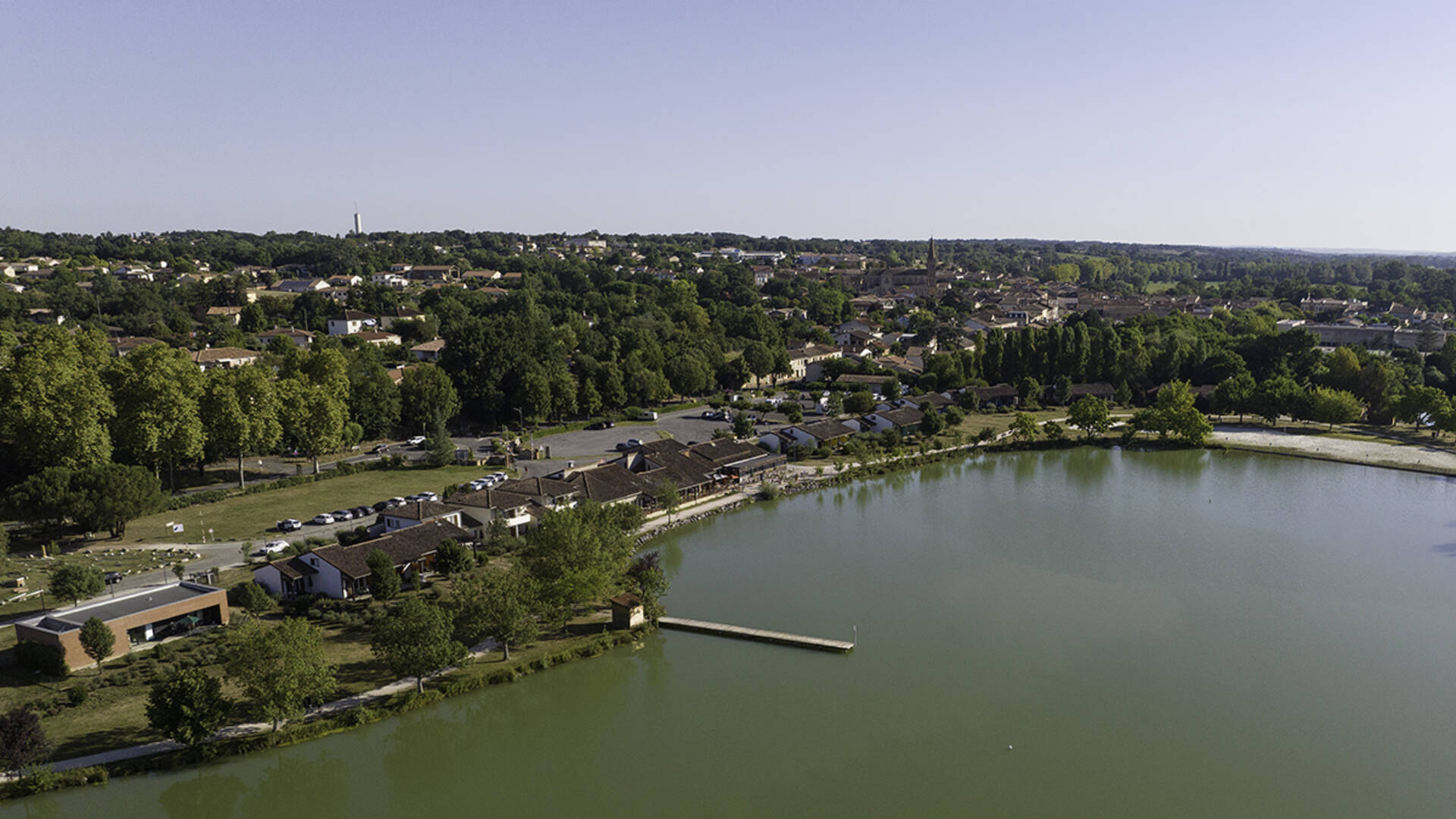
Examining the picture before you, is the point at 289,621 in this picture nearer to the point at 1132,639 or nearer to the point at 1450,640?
A: the point at 1132,639

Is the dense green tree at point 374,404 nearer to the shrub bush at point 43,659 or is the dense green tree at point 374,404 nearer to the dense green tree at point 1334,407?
the shrub bush at point 43,659

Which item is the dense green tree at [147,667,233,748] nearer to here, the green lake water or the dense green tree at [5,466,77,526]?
the green lake water

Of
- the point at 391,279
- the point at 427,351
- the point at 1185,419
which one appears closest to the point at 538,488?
the point at 427,351

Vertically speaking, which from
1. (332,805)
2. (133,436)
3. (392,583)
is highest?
(133,436)

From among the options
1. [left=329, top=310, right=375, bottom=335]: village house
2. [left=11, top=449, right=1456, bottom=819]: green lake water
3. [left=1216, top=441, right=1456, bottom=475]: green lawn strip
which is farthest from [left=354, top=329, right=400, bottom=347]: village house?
[left=1216, top=441, right=1456, bottom=475]: green lawn strip

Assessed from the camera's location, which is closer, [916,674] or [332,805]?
[332,805]

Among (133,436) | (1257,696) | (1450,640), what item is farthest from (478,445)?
(1450,640)
